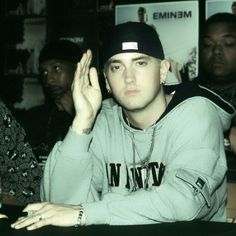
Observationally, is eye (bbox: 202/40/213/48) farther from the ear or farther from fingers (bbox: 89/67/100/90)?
fingers (bbox: 89/67/100/90)

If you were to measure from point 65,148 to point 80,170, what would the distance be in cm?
9

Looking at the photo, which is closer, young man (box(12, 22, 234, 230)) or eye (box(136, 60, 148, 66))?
young man (box(12, 22, 234, 230))

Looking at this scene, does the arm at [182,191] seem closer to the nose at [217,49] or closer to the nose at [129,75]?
the nose at [129,75]

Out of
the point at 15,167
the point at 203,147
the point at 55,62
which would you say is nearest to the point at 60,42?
the point at 55,62

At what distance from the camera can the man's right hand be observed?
1.89 metres

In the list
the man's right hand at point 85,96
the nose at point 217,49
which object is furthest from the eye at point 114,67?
the nose at point 217,49

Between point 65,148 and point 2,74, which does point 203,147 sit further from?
point 2,74

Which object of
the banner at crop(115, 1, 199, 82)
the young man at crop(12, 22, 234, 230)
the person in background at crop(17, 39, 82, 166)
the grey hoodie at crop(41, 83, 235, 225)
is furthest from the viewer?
the banner at crop(115, 1, 199, 82)

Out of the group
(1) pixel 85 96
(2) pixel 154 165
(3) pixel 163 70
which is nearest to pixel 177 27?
(3) pixel 163 70

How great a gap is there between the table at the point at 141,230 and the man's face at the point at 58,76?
7.06ft

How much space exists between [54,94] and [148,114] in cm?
171

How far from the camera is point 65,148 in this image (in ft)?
6.05

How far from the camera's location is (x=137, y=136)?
1945 mm

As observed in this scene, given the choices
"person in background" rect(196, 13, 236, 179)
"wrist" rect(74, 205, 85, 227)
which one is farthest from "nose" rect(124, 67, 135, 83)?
"person in background" rect(196, 13, 236, 179)
